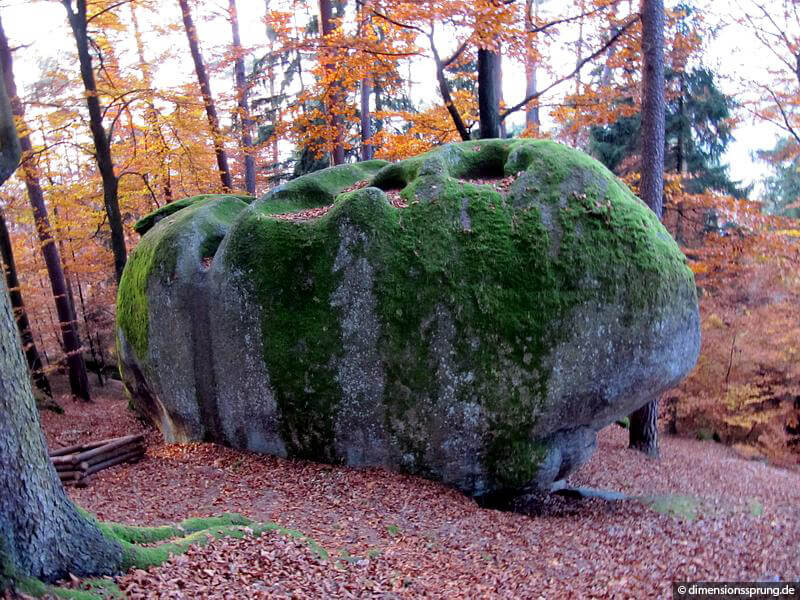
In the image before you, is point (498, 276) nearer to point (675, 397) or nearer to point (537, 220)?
point (537, 220)

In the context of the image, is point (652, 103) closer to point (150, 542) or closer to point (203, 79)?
point (150, 542)

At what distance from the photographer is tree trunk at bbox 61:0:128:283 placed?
11070 millimetres

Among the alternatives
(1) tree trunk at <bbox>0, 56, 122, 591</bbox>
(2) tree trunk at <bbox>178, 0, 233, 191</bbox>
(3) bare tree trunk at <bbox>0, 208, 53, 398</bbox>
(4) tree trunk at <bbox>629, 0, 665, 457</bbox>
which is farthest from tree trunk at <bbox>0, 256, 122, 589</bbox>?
(2) tree trunk at <bbox>178, 0, 233, 191</bbox>

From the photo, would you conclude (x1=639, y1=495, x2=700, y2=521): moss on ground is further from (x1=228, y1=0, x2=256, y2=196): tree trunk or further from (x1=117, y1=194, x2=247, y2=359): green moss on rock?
(x1=228, y1=0, x2=256, y2=196): tree trunk

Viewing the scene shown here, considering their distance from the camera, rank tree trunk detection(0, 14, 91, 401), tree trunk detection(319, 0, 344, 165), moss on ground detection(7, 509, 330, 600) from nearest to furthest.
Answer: moss on ground detection(7, 509, 330, 600)
tree trunk detection(0, 14, 91, 401)
tree trunk detection(319, 0, 344, 165)

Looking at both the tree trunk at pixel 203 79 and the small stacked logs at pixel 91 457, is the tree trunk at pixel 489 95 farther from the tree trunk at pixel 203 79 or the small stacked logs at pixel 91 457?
the small stacked logs at pixel 91 457

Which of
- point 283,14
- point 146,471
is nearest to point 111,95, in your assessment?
point 283,14

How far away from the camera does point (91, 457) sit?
8.35m

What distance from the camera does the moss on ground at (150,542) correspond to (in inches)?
131

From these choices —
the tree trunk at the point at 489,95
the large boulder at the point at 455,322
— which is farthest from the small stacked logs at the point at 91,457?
the tree trunk at the point at 489,95

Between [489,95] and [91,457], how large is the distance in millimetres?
9281

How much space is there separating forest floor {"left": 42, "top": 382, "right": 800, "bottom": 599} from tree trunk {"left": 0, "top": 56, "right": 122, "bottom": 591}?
0.43 metres

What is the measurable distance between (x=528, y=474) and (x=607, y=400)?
1435 millimetres

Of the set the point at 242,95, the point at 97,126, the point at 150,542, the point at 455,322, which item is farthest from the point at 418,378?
the point at 242,95
